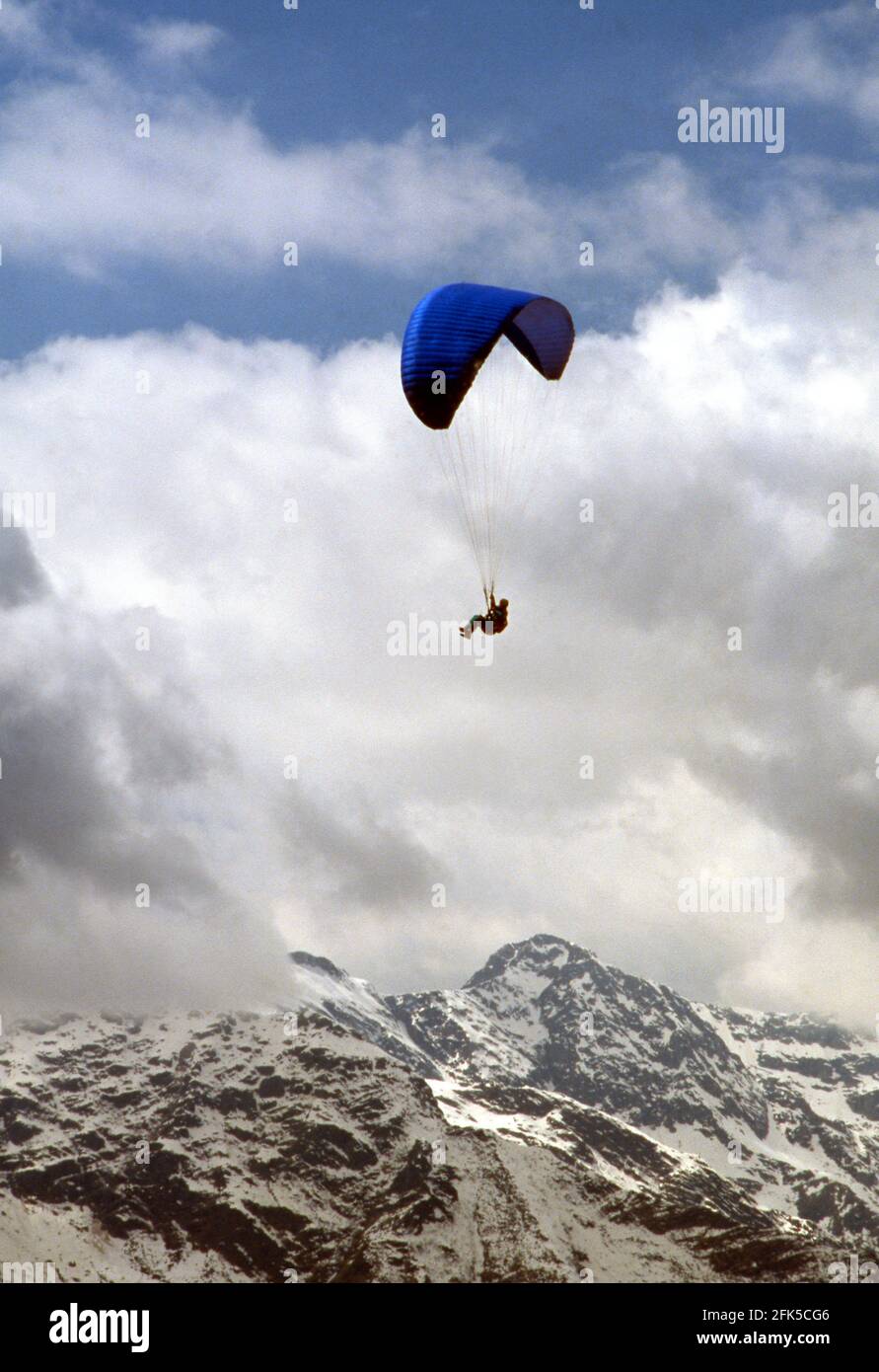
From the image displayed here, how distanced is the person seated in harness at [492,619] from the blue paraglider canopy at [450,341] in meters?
9.25

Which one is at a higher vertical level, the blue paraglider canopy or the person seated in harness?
the blue paraglider canopy

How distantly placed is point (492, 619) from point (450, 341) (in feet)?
45.4

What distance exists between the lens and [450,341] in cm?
7300

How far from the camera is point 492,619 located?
7556 cm

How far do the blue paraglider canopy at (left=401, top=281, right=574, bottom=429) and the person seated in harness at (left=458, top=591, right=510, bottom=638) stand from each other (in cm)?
925

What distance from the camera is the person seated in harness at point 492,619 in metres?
75.2

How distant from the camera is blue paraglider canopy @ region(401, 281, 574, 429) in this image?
72.6 m

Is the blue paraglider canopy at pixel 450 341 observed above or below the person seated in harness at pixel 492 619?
above
